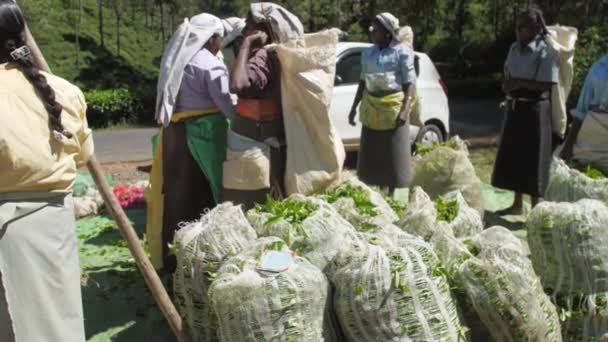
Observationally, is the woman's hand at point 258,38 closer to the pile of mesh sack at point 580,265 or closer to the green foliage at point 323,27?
the pile of mesh sack at point 580,265

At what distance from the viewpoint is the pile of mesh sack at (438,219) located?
3503mm

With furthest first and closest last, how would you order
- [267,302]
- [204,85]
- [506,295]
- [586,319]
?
[204,85] → [586,319] → [506,295] → [267,302]

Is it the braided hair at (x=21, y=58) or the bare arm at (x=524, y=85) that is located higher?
the braided hair at (x=21, y=58)

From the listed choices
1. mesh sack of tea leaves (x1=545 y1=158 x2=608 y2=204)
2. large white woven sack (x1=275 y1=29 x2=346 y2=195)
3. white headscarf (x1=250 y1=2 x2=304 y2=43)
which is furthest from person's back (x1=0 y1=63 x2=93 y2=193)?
mesh sack of tea leaves (x1=545 y1=158 x2=608 y2=204)

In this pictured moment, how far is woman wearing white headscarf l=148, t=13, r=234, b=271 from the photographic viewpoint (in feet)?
14.2

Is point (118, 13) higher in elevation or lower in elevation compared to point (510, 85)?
lower

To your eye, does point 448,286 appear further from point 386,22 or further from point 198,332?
point 386,22

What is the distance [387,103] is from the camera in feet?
19.0

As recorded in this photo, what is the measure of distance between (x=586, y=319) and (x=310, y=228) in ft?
4.91

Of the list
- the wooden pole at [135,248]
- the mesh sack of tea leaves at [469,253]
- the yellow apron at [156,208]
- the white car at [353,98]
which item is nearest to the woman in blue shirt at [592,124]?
the mesh sack of tea leaves at [469,253]

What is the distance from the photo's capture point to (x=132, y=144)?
12797 mm

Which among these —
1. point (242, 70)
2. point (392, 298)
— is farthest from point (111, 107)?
point (392, 298)

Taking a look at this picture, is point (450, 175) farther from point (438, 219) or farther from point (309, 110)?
point (438, 219)

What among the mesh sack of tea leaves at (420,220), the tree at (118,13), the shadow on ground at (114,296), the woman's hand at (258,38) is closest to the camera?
the mesh sack of tea leaves at (420,220)
